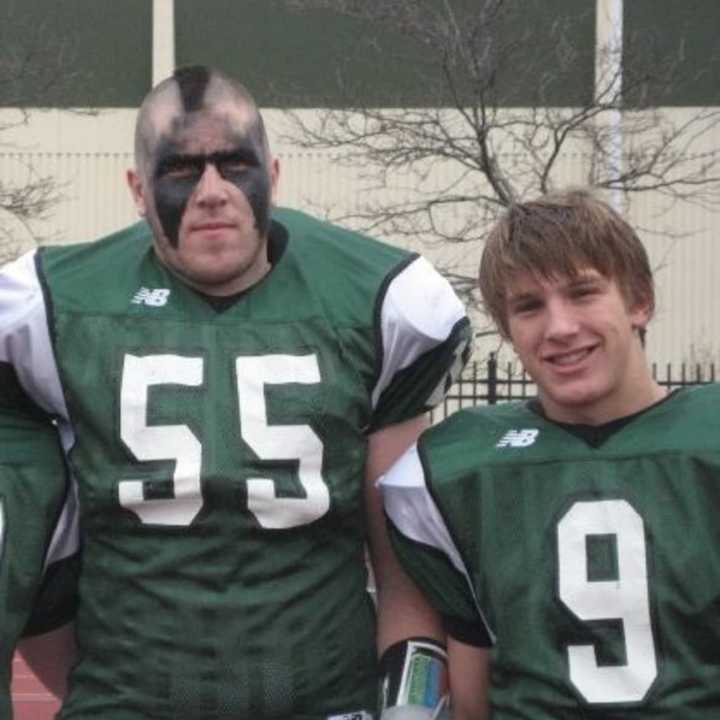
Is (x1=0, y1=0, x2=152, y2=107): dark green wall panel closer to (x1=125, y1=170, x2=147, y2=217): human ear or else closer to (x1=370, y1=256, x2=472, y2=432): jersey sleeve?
(x1=125, y1=170, x2=147, y2=217): human ear

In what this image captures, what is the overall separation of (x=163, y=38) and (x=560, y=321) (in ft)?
65.4

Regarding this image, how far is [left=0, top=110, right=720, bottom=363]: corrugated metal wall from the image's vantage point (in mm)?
20469

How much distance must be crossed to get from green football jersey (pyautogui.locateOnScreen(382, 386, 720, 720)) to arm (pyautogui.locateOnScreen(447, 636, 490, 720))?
0.08 ft

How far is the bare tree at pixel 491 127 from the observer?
16.2 metres

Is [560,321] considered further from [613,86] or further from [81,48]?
[81,48]

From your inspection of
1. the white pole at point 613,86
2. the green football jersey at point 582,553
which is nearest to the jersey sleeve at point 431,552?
the green football jersey at point 582,553

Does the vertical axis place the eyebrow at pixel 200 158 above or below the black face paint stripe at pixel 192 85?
below

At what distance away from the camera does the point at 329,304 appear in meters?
3.31

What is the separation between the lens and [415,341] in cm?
332

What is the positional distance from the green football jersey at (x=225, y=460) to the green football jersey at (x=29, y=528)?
0.20 ft

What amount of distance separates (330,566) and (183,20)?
2006cm

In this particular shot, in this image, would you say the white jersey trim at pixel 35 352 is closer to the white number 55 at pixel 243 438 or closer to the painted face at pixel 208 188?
the white number 55 at pixel 243 438

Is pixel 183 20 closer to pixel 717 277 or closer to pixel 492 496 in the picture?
pixel 717 277

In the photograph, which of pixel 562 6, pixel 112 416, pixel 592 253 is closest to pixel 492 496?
pixel 592 253
